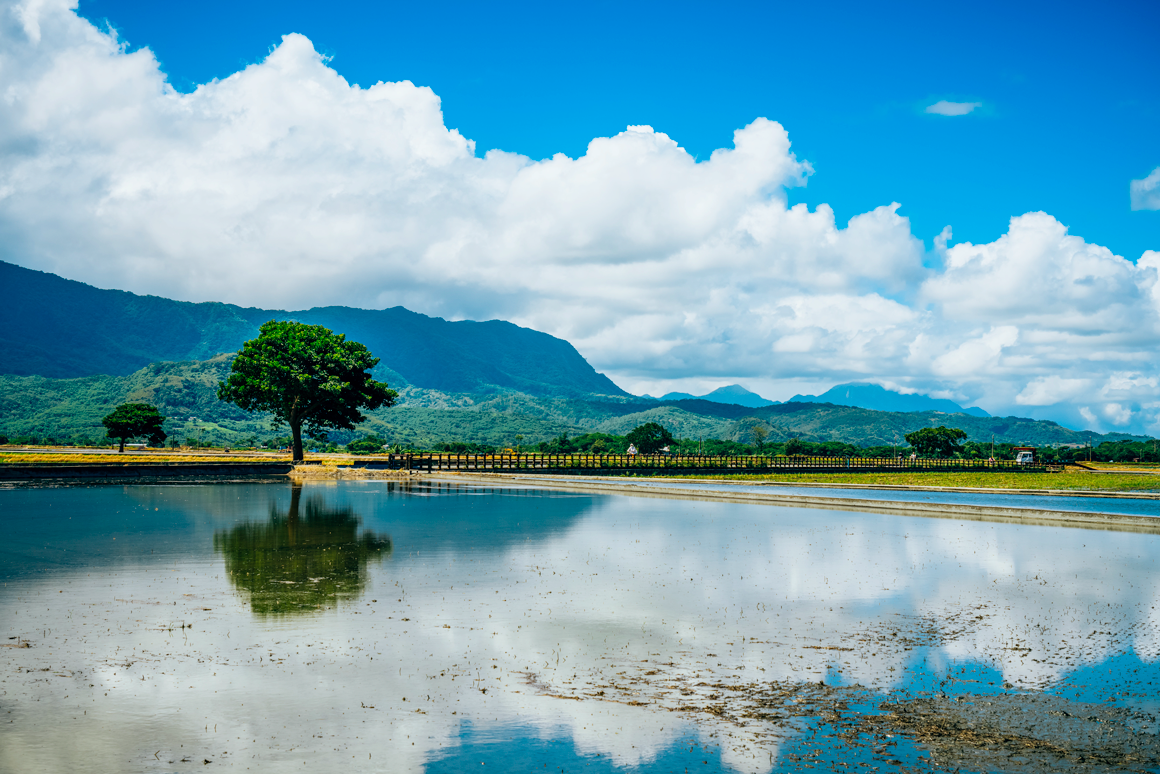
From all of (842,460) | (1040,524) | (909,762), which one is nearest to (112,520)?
Result: (909,762)

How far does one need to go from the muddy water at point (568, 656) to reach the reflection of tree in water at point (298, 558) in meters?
0.15

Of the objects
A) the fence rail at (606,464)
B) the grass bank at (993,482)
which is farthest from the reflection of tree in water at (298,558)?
the grass bank at (993,482)

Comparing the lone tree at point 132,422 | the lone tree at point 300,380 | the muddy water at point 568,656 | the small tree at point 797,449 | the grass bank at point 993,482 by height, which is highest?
the lone tree at point 300,380

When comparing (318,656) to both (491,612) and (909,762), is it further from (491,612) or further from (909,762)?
(909,762)

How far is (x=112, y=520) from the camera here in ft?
98.4

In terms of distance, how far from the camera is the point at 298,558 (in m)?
21.8

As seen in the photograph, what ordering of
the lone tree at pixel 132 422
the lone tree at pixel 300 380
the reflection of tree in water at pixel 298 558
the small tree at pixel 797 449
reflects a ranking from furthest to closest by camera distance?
the small tree at pixel 797 449 → the lone tree at pixel 132 422 → the lone tree at pixel 300 380 → the reflection of tree in water at pixel 298 558

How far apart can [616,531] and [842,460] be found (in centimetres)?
9677

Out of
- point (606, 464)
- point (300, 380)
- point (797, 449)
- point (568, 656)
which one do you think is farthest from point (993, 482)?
point (797, 449)

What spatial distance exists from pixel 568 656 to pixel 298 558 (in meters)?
11.7

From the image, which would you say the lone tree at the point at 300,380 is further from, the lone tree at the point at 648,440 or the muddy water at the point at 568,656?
the lone tree at the point at 648,440

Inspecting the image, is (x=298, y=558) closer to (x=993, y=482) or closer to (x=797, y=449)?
(x=993, y=482)

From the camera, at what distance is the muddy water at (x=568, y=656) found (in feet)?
30.2

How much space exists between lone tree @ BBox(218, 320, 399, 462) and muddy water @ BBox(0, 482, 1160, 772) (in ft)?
159
